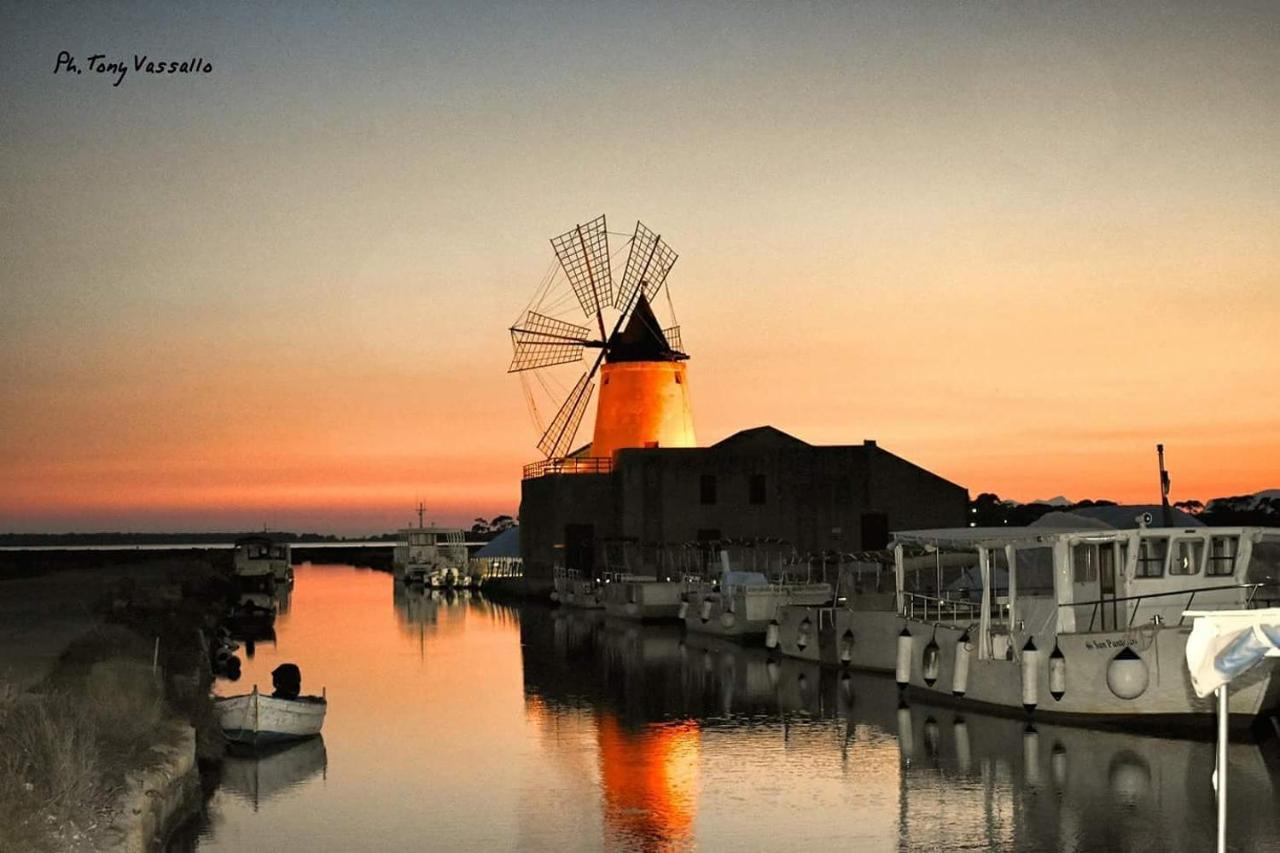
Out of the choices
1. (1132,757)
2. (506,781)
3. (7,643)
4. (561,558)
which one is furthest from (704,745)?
(561,558)

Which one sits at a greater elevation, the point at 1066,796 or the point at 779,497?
the point at 779,497

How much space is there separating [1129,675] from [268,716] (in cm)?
1328

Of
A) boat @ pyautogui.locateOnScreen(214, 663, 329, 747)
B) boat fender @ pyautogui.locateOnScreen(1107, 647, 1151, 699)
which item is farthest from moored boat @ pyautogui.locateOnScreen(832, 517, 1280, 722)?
boat @ pyautogui.locateOnScreen(214, 663, 329, 747)

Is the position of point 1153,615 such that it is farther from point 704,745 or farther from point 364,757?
point 364,757

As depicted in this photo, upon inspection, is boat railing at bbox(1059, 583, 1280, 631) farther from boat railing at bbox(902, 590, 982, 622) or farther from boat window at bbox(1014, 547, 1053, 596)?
boat window at bbox(1014, 547, 1053, 596)

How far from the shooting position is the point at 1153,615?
26016mm

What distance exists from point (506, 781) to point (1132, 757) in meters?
9.03

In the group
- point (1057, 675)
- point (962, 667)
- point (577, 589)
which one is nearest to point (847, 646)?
point (962, 667)

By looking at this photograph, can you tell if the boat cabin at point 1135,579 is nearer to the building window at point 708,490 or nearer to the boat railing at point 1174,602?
the boat railing at point 1174,602

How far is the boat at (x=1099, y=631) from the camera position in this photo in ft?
77.7

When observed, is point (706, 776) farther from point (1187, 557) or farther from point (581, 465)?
point (581, 465)

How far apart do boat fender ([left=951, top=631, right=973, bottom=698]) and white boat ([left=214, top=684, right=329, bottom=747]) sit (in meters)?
11.3


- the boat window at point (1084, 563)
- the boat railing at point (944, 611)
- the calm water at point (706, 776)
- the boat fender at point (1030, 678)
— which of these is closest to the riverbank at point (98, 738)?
the calm water at point (706, 776)

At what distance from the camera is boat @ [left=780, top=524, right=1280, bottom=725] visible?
77.7 feet
